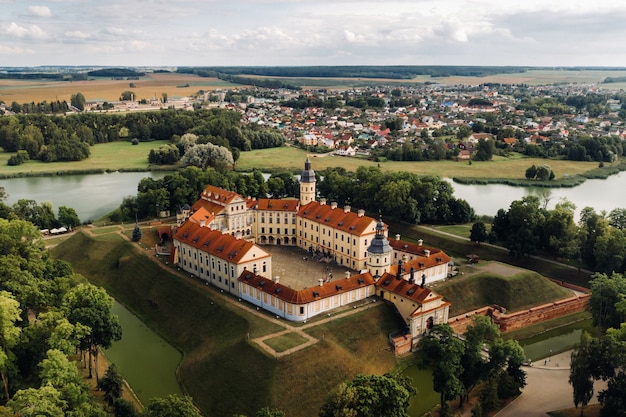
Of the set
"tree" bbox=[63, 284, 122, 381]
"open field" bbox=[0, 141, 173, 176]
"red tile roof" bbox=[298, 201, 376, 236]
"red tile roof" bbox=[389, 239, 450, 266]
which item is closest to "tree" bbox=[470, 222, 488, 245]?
"red tile roof" bbox=[389, 239, 450, 266]

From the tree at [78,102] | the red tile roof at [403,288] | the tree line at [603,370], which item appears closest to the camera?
the tree line at [603,370]

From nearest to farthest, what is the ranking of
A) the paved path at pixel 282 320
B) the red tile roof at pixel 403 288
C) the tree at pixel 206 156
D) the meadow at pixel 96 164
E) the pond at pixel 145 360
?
the pond at pixel 145 360 < the paved path at pixel 282 320 < the red tile roof at pixel 403 288 < the tree at pixel 206 156 < the meadow at pixel 96 164

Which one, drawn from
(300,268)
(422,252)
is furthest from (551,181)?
(300,268)

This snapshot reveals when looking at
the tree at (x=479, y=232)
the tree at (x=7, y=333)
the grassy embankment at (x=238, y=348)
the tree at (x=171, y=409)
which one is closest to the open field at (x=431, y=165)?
the tree at (x=479, y=232)

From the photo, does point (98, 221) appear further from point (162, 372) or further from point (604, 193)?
point (604, 193)

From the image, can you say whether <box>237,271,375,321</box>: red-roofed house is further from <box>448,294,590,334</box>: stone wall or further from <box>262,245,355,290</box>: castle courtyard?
<box>448,294,590,334</box>: stone wall

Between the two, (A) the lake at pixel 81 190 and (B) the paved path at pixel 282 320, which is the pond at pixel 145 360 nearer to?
Answer: (B) the paved path at pixel 282 320
